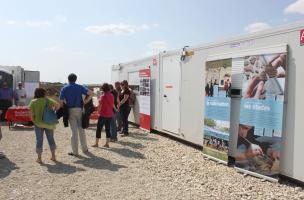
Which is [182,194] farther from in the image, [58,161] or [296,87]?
[58,161]

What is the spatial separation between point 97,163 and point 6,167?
180cm

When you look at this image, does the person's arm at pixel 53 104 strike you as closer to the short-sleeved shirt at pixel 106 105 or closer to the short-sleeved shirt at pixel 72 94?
the short-sleeved shirt at pixel 72 94

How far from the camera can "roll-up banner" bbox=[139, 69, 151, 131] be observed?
1309cm

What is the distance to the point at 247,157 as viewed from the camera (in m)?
7.14

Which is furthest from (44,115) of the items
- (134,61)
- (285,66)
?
(134,61)

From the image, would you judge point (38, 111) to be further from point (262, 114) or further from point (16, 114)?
point (16, 114)

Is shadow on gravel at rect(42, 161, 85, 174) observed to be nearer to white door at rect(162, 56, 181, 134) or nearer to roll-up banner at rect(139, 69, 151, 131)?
white door at rect(162, 56, 181, 134)

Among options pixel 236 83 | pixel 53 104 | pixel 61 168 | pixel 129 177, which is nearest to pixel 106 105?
pixel 53 104

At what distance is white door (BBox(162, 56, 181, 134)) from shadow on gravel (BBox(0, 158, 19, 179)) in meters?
4.66

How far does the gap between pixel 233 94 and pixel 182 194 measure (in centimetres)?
271

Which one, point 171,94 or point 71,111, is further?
point 171,94

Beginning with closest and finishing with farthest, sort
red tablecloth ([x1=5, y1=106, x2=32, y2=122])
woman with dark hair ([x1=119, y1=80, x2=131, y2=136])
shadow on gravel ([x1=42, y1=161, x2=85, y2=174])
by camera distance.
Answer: shadow on gravel ([x1=42, y1=161, x2=85, y2=174])
woman with dark hair ([x1=119, y1=80, x2=131, y2=136])
red tablecloth ([x1=5, y1=106, x2=32, y2=122])

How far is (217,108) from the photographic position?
818 cm

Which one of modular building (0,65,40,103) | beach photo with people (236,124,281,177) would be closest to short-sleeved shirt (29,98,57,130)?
beach photo with people (236,124,281,177)
